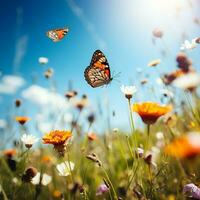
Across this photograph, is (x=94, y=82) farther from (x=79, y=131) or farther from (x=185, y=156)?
(x=185, y=156)

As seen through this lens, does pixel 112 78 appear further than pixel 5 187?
Yes

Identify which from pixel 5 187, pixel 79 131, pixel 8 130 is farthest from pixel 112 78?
pixel 5 187

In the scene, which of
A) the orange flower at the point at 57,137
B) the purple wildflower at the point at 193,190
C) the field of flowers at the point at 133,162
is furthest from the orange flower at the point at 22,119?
the purple wildflower at the point at 193,190

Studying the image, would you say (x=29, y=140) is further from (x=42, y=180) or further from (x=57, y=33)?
(x=57, y=33)

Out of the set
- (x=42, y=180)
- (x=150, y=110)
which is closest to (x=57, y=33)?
(x=42, y=180)

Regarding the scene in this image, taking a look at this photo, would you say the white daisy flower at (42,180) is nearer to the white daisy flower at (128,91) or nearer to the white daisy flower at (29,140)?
the white daisy flower at (29,140)

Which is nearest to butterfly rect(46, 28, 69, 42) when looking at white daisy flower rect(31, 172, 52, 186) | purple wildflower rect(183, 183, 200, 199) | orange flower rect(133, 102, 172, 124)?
white daisy flower rect(31, 172, 52, 186)
